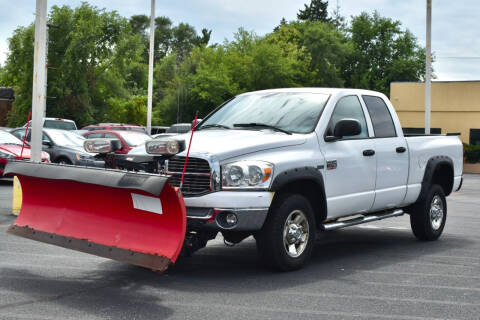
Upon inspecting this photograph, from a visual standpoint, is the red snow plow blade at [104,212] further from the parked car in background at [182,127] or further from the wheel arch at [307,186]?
the parked car in background at [182,127]

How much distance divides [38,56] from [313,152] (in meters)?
6.39

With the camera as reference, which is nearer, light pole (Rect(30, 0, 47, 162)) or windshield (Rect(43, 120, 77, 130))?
light pole (Rect(30, 0, 47, 162))

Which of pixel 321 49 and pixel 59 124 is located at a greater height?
pixel 321 49

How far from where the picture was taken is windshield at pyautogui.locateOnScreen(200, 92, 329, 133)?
7668mm

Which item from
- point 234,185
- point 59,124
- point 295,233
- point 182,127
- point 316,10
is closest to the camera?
point 234,185

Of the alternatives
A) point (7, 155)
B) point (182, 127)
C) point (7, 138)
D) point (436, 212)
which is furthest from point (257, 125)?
point (182, 127)

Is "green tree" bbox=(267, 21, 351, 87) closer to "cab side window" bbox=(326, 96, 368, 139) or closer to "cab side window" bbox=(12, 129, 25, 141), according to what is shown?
"cab side window" bbox=(12, 129, 25, 141)

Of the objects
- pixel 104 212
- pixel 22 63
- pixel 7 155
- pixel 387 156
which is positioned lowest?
pixel 104 212

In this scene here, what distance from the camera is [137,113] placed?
72625mm

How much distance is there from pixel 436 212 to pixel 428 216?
0.37 meters

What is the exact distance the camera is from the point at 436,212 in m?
9.88

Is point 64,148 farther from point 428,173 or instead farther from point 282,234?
point 282,234

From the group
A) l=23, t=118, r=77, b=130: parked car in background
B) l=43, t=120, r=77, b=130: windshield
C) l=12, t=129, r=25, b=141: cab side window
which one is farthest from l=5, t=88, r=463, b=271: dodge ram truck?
l=43, t=120, r=77, b=130: windshield

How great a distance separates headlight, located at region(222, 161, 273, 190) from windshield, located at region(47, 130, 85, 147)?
13.7 m
